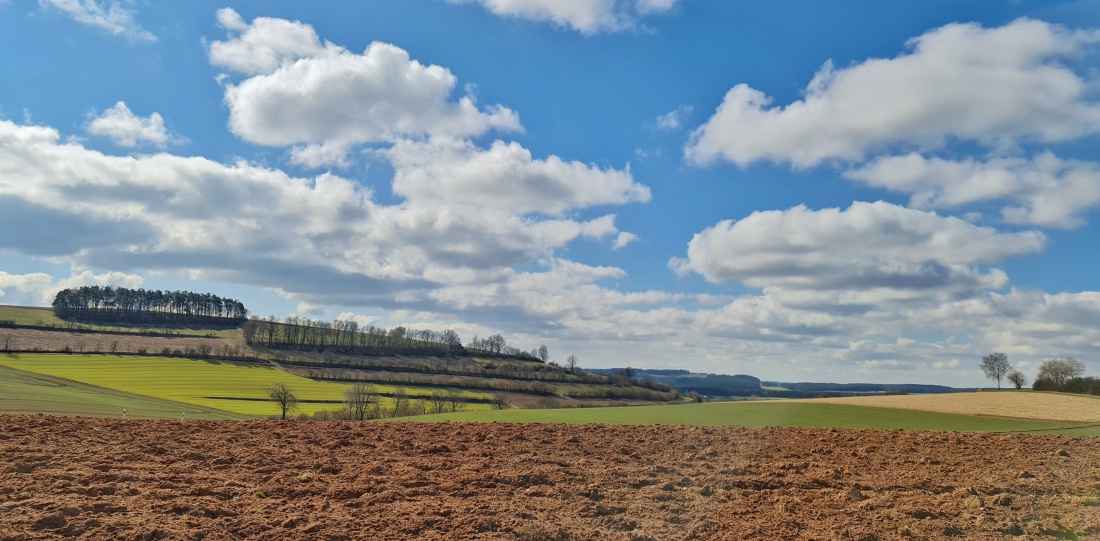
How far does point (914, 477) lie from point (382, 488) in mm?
12083

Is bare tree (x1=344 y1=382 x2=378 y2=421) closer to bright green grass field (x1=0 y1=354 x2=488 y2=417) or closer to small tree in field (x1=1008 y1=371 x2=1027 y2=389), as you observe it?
bright green grass field (x1=0 y1=354 x2=488 y2=417)

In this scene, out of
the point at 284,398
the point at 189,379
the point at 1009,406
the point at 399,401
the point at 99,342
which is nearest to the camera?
the point at 1009,406

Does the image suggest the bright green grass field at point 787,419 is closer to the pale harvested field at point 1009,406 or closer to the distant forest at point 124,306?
the pale harvested field at point 1009,406

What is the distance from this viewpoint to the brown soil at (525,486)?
10461 mm

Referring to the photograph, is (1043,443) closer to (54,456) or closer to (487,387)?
(54,456)

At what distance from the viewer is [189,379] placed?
96.4m

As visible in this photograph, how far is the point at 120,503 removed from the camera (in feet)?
36.3

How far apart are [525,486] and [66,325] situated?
579ft

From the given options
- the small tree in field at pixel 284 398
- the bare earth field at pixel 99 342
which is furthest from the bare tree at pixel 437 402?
the bare earth field at pixel 99 342

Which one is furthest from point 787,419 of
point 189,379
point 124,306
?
point 124,306

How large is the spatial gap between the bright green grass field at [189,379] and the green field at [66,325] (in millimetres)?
53723

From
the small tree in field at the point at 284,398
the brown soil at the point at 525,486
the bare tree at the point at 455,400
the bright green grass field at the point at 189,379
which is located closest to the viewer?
the brown soil at the point at 525,486

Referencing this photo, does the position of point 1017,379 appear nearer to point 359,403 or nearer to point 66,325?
point 359,403

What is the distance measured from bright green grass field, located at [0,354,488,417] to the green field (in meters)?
53.7
